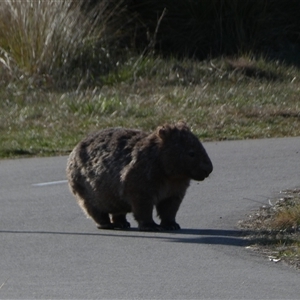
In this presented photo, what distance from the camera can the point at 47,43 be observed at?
59.9ft

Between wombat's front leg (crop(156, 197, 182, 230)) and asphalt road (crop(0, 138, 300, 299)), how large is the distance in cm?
14

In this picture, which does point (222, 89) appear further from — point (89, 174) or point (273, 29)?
point (89, 174)

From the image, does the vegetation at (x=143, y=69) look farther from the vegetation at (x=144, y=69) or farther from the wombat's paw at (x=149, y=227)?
the wombat's paw at (x=149, y=227)

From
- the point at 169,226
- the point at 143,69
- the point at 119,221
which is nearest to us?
the point at 169,226

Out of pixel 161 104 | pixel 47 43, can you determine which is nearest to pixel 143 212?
pixel 161 104

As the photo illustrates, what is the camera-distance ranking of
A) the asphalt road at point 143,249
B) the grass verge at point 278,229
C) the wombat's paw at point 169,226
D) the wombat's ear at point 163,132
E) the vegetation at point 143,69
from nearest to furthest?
the asphalt road at point 143,249 < the grass verge at point 278,229 < the wombat's ear at point 163,132 < the wombat's paw at point 169,226 < the vegetation at point 143,69

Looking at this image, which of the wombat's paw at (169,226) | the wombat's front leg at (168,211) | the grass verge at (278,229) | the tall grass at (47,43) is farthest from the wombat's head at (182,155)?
the tall grass at (47,43)

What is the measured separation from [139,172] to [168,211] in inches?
18.7

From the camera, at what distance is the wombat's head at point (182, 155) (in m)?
8.25

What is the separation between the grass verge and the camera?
7445 mm

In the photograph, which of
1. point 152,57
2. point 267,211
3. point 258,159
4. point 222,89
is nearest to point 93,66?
point 152,57

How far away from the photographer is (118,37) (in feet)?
65.1

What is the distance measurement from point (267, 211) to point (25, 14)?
10516mm

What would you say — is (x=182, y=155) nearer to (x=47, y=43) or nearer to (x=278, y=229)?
(x=278, y=229)
